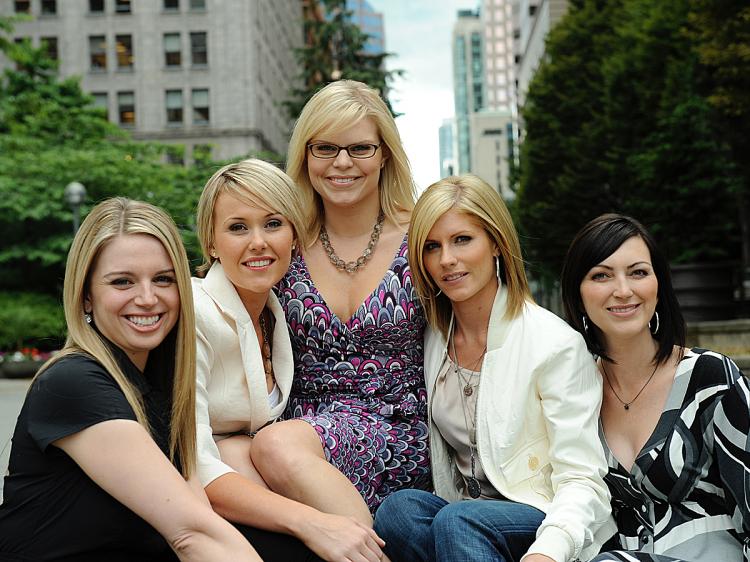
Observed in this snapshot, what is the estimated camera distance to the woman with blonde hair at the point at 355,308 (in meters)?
3.48

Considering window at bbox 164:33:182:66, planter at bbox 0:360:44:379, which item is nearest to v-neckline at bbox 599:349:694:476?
planter at bbox 0:360:44:379

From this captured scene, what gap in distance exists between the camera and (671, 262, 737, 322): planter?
14.7 metres

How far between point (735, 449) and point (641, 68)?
2280 cm

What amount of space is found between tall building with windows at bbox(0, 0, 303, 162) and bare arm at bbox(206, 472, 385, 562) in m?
49.9

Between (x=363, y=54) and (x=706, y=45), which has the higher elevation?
(x=363, y=54)

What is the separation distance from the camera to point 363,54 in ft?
97.0

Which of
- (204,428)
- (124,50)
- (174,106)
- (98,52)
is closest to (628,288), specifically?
(204,428)

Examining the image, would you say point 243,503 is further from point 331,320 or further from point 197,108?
point 197,108

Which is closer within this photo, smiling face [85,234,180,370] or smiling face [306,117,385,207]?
smiling face [85,234,180,370]

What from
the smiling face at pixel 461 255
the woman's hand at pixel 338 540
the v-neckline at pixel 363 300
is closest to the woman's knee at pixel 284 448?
the woman's hand at pixel 338 540

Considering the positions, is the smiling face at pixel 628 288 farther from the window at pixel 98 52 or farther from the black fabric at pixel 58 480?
the window at pixel 98 52

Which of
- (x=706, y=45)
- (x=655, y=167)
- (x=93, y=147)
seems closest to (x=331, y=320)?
(x=706, y=45)

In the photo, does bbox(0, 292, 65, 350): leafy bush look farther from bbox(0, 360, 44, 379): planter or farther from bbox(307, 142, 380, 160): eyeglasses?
bbox(307, 142, 380, 160): eyeglasses

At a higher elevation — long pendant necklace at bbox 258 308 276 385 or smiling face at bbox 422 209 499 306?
smiling face at bbox 422 209 499 306
